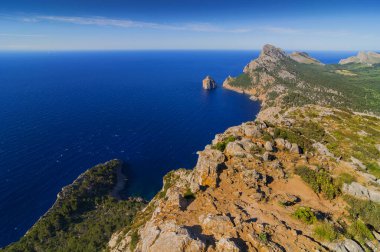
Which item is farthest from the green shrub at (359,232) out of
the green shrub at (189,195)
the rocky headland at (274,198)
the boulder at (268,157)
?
the green shrub at (189,195)

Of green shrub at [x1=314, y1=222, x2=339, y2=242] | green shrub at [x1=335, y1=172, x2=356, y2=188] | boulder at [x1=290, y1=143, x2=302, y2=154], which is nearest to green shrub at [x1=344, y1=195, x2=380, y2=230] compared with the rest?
green shrub at [x1=335, y1=172, x2=356, y2=188]

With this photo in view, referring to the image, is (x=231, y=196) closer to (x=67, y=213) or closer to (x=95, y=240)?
(x=95, y=240)

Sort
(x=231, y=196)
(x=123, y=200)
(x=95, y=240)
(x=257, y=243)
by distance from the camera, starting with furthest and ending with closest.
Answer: (x=123, y=200) → (x=95, y=240) → (x=231, y=196) → (x=257, y=243)

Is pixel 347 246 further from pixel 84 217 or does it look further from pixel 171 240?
pixel 84 217

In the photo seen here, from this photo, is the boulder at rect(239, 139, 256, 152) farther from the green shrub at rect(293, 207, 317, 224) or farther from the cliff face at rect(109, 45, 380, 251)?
the green shrub at rect(293, 207, 317, 224)

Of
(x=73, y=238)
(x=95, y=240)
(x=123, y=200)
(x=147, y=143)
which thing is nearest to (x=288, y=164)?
(x=95, y=240)

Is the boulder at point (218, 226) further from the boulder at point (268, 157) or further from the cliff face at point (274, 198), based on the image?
the boulder at point (268, 157)

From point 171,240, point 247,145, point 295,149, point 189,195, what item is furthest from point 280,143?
point 171,240

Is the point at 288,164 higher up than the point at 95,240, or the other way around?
the point at 288,164
